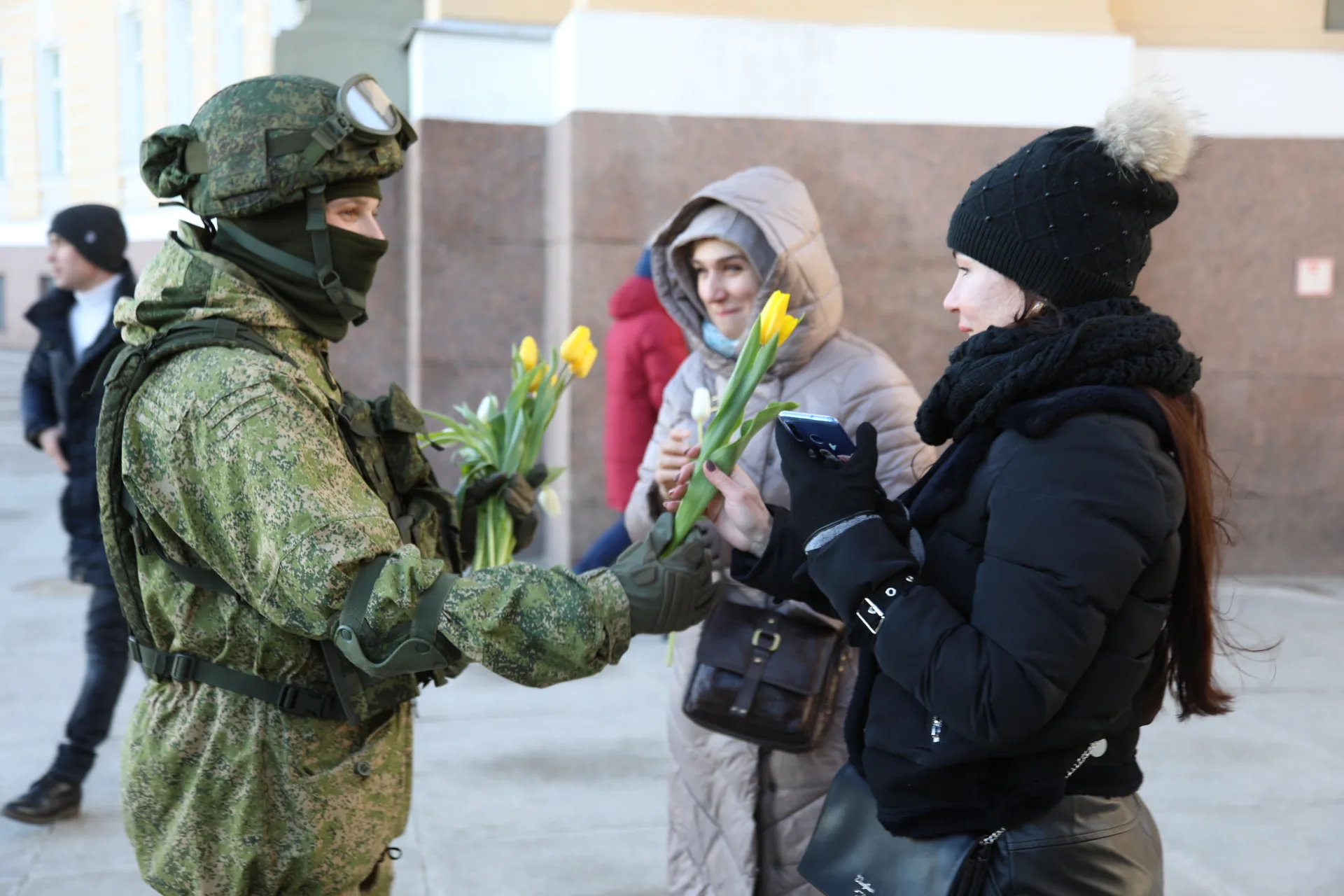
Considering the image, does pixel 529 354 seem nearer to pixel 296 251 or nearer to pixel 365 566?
pixel 296 251

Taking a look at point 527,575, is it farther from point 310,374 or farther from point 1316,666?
point 1316,666

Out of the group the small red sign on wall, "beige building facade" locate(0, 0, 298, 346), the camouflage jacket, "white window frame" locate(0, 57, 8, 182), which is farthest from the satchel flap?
"white window frame" locate(0, 57, 8, 182)

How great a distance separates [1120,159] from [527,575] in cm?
98

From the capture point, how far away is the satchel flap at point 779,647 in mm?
2643

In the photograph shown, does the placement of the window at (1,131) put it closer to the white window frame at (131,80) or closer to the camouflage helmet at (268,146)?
the white window frame at (131,80)

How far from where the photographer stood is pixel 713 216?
9.88ft

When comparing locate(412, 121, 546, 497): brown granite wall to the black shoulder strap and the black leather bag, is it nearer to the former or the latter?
the black shoulder strap

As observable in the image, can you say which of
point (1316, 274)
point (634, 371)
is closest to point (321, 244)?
point (634, 371)

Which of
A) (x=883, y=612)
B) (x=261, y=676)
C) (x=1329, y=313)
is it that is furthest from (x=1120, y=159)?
(x=1329, y=313)

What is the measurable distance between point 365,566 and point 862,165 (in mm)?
5473

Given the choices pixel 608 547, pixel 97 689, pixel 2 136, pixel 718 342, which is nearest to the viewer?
pixel 718 342

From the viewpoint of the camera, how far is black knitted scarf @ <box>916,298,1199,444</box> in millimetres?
1702

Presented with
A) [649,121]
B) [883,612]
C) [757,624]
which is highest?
[649,121]

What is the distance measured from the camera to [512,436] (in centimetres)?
272
